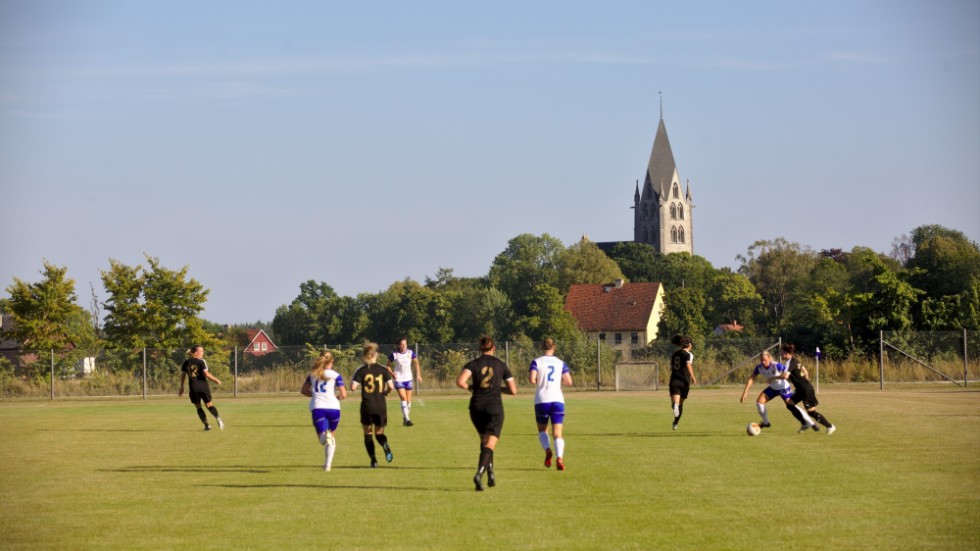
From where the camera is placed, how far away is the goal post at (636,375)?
46812mm

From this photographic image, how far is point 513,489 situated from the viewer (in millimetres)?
14492

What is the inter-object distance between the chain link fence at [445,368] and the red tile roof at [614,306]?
5910 cm

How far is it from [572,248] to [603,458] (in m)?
123

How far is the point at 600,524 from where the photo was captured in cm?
1174

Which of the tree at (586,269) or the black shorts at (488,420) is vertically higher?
the tree at (586,269)

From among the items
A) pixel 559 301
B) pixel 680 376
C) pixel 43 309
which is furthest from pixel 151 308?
pixel 559 301

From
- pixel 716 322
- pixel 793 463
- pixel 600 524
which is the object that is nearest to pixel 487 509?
pixel 600 524

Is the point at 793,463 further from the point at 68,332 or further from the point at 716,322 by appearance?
the point at 716,322

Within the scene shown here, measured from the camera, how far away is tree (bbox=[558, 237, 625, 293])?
13288 centimetres

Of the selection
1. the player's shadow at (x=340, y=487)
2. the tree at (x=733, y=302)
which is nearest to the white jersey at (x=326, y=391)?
the player's shadow at (x=340, y=487)

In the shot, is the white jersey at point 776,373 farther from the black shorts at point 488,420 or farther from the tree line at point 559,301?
the tree line at point 559,301

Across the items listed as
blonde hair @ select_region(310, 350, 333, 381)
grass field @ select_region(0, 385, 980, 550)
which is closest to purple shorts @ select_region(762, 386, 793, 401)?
grass field @ select_region(0, 385, 980, 550)

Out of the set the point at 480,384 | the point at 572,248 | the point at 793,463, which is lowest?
the point at 793,463

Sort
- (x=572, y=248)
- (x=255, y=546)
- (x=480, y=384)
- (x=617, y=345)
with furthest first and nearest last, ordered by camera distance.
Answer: (x=572, y=248), (x=617, y=345), (x=480, y=384), (x=255, y=546)
